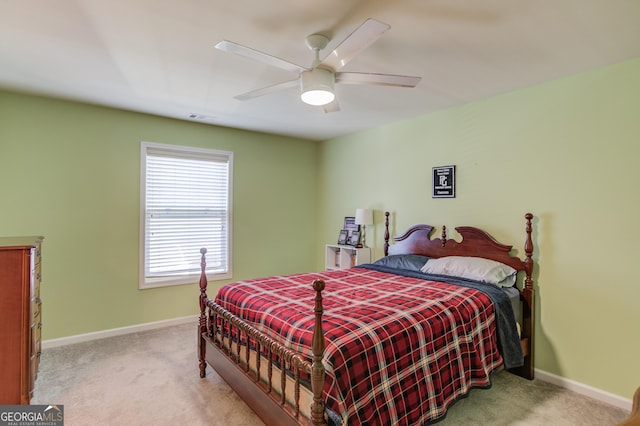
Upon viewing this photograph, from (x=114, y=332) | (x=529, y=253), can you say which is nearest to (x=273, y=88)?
(x=529, y=253)

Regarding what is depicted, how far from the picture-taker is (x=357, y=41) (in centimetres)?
173

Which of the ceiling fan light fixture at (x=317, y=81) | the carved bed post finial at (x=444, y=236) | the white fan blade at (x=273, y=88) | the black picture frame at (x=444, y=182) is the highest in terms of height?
the white fan blade at (x=273, y=88)

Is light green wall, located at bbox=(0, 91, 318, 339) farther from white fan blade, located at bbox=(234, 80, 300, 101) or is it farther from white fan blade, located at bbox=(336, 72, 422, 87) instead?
white fan blade, located at bbox=(336, 72, 422, 87)

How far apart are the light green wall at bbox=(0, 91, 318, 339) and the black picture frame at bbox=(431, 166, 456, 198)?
256cm

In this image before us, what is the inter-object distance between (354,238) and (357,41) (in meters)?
3.16

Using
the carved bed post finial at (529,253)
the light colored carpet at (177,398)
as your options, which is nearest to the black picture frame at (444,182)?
the carved bed post finial at (529,253)

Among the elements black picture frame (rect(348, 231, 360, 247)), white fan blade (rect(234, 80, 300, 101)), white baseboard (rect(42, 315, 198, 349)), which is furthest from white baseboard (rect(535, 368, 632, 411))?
white baseboard (rect(42, 315, 198, 349))

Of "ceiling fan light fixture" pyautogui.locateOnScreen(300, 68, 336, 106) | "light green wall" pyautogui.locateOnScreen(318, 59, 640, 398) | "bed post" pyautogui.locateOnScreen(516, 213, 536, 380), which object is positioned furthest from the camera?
"bed post" pyautogui.locateOnScreen(516, 213, 536, 380)

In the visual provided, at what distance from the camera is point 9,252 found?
6.35 ft

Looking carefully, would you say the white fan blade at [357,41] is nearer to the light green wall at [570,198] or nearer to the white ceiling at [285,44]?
the white ceiling at [285,44]

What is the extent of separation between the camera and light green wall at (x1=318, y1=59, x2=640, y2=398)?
2.46 meters

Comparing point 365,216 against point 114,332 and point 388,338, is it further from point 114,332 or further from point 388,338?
point 114,332

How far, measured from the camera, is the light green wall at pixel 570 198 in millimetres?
2459

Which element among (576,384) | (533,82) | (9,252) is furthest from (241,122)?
(576,384)
